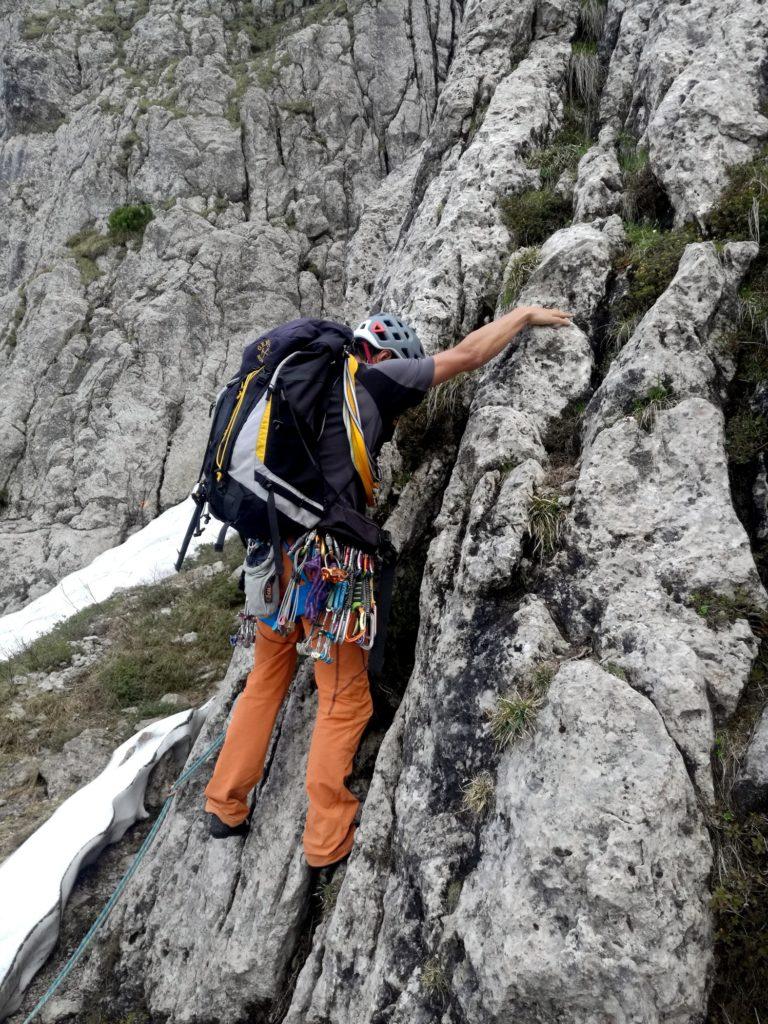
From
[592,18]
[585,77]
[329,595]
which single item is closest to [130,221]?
[592,18]

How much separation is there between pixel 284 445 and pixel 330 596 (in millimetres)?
1161

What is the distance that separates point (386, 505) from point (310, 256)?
78.7ft

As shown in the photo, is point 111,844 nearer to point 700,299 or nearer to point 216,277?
point 700,299

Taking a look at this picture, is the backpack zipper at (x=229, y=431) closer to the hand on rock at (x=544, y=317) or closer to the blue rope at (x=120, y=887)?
the hand on rock at (x=544, y=317)

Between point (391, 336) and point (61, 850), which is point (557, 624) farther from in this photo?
point (61, 850)

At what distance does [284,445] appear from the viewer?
4.54 meters

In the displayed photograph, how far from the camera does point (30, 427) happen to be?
2475cm

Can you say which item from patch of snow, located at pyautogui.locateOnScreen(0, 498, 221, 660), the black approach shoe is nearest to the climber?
the black approach shoe

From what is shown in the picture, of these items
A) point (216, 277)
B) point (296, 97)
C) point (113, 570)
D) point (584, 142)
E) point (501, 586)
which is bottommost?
point (113, 570)

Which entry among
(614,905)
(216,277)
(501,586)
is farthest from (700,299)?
(216,277)

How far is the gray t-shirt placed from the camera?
4.72 m

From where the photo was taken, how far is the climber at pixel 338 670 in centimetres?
459

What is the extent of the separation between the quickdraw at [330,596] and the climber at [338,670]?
183mm

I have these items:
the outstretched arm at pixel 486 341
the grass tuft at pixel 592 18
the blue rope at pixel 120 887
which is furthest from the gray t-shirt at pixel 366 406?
the grass tuft at pixel 592 18
